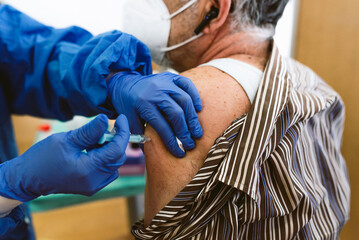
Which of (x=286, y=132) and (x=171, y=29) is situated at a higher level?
(x=171, y=29)

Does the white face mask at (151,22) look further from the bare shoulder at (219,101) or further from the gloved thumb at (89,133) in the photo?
the gloved thumb at (89,133)

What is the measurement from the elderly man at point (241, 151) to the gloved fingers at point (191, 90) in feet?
0.08

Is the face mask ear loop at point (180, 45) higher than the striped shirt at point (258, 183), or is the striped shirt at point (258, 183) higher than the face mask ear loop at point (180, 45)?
the face mask ear loop at point (180, 45)

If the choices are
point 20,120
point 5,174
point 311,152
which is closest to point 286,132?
point 311,152

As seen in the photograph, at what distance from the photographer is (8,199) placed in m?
0.67

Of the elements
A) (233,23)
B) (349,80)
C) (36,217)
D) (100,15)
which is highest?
(233,23)

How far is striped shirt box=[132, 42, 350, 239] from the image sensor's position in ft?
2.20

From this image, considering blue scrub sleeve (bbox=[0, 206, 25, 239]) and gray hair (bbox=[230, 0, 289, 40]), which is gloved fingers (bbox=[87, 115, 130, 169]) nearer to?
blue scrub sleeve (bbox=[0, 206, 25, 239])

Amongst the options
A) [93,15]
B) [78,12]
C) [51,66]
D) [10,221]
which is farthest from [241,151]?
[78,12]

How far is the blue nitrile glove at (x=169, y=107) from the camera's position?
725mm

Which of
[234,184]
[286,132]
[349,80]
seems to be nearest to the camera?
[234,184]

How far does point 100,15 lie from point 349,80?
127 centimetres

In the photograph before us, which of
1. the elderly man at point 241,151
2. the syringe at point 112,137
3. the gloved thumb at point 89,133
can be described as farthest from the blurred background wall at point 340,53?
the gloved thumb at point 89,133

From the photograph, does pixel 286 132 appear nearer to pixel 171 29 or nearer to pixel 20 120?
pixel 171 29
